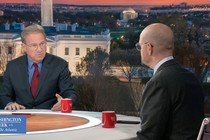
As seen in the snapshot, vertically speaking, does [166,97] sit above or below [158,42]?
below

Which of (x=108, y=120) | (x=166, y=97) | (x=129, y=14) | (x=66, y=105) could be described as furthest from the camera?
(x=129, y=14)

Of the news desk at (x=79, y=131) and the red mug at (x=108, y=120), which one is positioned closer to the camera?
the news desk at (x=79, y=131)

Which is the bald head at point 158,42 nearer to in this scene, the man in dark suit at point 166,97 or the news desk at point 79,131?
the man in dark suit at point 166,97

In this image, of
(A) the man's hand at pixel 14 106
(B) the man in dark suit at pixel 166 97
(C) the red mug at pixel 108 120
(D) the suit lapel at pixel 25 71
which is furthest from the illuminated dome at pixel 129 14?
(B) the man in dark suit at pixel 166 97

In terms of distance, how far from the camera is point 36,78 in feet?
12.5

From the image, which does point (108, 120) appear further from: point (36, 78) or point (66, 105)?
point (36, 78)

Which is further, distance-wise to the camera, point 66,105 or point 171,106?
point 66,105

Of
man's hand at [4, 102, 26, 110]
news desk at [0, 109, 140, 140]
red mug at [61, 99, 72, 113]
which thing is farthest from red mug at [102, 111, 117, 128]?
man's hand at [4, 102, 26, 110]

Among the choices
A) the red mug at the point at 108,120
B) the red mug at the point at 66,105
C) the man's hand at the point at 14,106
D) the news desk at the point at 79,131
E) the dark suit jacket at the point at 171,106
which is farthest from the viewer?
the man's hand at the point at 14,106

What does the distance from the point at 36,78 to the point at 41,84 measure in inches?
2.8

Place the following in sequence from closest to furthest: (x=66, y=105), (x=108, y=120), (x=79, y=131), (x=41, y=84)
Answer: (x=79, y=131), (x=108, y=120), (x=66, y=105), (x=41, y=84)

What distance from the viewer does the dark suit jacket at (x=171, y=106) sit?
7.39 feet

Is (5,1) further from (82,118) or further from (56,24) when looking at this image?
(82,118)

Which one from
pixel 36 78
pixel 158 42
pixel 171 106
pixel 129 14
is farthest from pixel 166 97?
pixel 129 14
